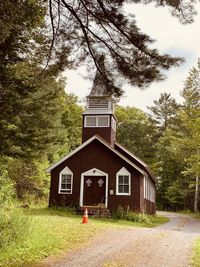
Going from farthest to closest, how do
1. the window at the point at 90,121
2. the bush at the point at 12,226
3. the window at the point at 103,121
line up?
the window at the point at 90,121 → the window at the point at 103,121 → the bush at the point at 12,226

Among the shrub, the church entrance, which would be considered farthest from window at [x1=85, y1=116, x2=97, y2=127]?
the shrub

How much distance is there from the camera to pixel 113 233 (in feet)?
46.0

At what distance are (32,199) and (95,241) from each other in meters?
19.5

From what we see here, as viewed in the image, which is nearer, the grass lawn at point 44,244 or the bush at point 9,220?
the grass lawn at point 44,244

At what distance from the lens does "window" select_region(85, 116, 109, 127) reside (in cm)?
2606

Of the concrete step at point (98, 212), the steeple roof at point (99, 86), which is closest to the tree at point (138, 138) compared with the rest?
the concrete step at point (98, 212)

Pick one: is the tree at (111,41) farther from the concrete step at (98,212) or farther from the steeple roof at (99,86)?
the concrete step at (98,212)

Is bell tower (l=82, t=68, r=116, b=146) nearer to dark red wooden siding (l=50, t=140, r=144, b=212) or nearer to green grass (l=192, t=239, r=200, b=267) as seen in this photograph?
dark red wooden siding (l=50, t=140, r=144, b=212)

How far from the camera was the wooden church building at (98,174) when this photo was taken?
24062mm

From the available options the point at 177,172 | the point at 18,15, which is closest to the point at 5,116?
the point at 18,15

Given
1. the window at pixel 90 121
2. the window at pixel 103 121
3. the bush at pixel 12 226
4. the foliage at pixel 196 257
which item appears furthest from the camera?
the window at pixel 90 121

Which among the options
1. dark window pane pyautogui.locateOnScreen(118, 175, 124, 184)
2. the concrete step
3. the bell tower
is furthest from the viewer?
the bell tower

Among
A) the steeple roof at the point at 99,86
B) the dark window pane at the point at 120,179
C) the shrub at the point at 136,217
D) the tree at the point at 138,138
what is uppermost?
the tree at the point at 138,138

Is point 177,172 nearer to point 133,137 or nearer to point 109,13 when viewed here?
point 133,137
